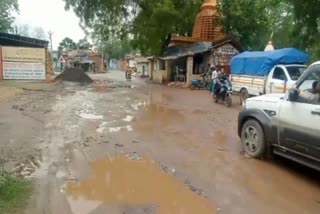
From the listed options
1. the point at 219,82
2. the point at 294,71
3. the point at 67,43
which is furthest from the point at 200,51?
the point at 67,43

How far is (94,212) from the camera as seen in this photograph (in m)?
4.14

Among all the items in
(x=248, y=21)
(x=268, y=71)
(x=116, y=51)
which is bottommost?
(x=268, y=71)

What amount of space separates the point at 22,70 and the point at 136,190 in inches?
960

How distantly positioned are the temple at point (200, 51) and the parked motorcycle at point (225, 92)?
1130 cm

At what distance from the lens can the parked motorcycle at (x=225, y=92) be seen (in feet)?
50.3

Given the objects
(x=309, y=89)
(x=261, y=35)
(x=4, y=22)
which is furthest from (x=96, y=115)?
(x=4, y=22)

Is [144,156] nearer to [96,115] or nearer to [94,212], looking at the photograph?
[94,212]

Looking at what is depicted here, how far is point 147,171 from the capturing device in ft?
18.8

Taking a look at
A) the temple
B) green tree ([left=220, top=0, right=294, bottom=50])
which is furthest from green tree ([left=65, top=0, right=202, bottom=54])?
green tree ([left=220, top=0, right=294, bottom=50])

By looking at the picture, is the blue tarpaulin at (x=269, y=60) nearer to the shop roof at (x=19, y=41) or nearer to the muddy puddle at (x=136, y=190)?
the muddy puddle at (x=136, y=190)

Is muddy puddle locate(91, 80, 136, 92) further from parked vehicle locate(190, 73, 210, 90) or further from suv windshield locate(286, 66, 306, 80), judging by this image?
suv windshield locate(286, 66, 306, 80)

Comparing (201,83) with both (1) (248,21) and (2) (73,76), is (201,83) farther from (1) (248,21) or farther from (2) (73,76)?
(2) (73,76)

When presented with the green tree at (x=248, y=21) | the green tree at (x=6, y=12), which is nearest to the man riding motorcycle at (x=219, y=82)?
the green tree at (x=248, y=21)

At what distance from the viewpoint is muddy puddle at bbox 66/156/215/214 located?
4.41 metres
